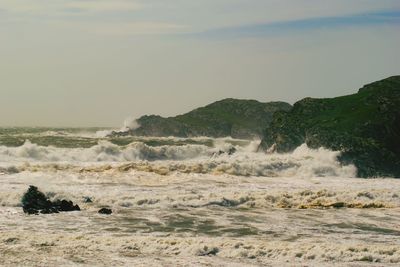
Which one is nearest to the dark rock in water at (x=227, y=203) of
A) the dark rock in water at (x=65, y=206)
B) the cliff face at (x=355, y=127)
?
the dark rock in water at (x=65, y=206)

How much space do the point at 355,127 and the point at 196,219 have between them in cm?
5008

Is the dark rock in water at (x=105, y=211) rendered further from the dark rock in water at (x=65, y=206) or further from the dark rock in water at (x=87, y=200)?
the dark rock in water at (x=87, y=200)

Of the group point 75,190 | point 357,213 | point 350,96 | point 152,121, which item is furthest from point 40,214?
point 152,121

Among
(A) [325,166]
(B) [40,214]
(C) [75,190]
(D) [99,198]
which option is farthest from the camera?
(A) [325,166]

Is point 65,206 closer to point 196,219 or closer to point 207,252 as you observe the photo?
point 196,219

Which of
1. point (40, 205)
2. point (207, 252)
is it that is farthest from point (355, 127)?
point (207, 252)

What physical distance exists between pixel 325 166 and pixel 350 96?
132 ft

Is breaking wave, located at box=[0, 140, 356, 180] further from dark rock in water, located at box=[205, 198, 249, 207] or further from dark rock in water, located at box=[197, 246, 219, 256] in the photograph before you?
dark rock in water, located at box=[197, 246, 219, 256]

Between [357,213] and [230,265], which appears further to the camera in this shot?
[357,213]

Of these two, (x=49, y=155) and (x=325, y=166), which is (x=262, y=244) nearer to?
(x=325, y=166)

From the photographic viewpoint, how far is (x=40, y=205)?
33.9 metres

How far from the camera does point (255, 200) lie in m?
39.8

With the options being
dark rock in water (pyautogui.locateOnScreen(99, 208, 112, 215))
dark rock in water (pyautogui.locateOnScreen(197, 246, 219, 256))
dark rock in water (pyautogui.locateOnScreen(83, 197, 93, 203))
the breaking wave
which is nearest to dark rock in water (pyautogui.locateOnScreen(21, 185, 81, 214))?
dark rock in water (pyautogui.locateOnScreen(99, 208, 112, 215))

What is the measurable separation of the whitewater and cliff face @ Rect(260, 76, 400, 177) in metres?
7.87
